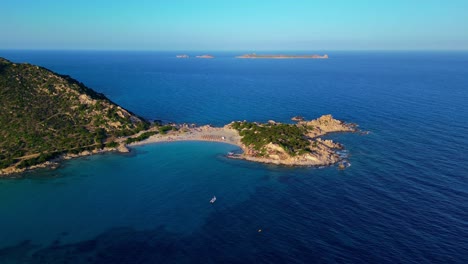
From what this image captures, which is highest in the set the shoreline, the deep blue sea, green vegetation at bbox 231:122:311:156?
green vegetation at bbox 231:122:311:156

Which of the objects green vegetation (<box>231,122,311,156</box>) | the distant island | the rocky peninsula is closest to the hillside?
the distant island

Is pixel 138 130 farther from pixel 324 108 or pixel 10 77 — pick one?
pixel 324 108

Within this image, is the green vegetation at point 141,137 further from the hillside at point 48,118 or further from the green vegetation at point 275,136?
the green vegetation at point 275,136

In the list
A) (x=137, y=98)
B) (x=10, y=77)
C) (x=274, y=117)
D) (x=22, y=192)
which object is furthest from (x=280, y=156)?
(x=137, y=98)

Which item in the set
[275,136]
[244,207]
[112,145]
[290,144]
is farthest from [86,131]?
[244,207]

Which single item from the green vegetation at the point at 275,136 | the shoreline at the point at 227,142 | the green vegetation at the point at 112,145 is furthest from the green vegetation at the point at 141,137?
the green vegetation at the point at 275,136

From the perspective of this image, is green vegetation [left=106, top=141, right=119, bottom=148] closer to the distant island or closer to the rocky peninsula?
the distant island

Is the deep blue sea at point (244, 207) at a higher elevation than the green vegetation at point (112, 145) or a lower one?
lower
